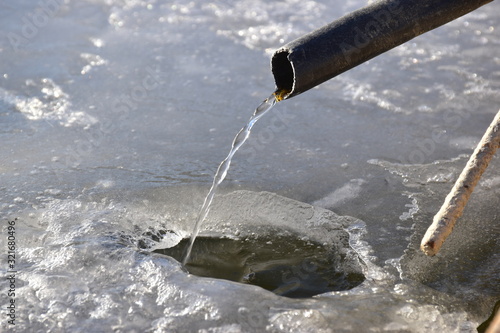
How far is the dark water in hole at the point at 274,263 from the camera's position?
246cm

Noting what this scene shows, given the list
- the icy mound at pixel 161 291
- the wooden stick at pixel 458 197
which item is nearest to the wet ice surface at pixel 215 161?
the icy mound at pixel 161 291

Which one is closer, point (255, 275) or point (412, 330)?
point (412, 330)

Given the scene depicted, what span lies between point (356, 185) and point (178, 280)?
4.30 ft

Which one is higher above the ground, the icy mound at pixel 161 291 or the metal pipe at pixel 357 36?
the metal pipe at pixel 357 36

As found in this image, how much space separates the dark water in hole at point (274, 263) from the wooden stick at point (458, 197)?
720 mm

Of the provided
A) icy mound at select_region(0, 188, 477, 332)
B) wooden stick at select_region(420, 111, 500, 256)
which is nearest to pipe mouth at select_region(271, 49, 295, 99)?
wooden stick at select_region(420, 111, 500, 256)

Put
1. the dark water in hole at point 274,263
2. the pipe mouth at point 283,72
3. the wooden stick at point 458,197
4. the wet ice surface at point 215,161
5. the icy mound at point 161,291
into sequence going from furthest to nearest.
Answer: the dark water in hole at point 274,263 < the wet ice surface at point 215,161 < the icy mound at point 161,291 < the pipe mouth at point 283,72 < the wooden stick at point 458,197

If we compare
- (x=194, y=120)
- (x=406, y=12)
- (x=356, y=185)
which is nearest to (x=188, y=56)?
(x=194, y=120)

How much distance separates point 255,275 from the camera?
2.53 m

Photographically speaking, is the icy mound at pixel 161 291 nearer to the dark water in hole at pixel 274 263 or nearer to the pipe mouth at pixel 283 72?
the dark water in hole at pixel 274 263

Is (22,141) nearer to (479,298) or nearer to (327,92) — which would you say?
(327,92)

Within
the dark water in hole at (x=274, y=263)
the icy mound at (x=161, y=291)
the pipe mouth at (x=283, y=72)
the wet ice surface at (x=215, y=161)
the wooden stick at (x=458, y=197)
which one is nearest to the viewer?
the wooden stick at (x=458, y=197)

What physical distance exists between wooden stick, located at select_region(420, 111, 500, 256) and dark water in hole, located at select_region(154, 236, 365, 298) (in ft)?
2.36

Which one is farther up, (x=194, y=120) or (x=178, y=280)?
(x=194, y=120)
